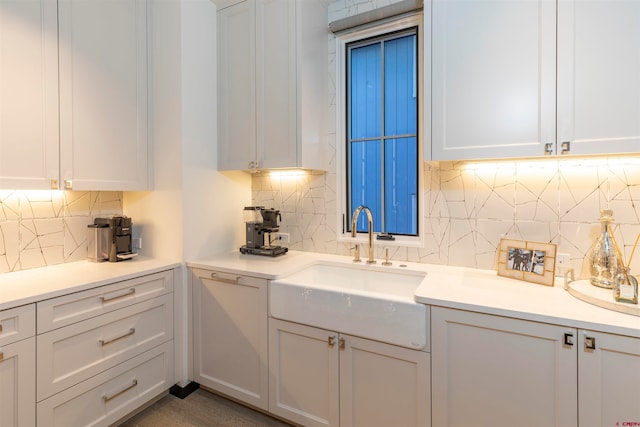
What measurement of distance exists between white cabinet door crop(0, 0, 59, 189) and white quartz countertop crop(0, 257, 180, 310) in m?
0.51

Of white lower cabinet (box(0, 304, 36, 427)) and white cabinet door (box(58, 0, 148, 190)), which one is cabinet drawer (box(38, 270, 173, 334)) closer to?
white lower cabinet (box(0, 304, 36, 427))

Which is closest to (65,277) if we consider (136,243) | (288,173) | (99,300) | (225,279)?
(99,300)

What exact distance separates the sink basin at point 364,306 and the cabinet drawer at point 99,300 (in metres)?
0.78

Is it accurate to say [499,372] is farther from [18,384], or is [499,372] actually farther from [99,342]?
[18,384]

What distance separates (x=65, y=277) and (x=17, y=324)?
40cm

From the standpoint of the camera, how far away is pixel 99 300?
1.71 meters

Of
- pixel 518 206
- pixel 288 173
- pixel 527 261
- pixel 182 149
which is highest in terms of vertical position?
pixel 182 149

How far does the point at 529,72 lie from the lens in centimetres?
147

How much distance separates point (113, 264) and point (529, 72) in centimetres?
261

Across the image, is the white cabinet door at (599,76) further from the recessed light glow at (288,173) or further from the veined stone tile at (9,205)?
the veined stone tile at (9,205)

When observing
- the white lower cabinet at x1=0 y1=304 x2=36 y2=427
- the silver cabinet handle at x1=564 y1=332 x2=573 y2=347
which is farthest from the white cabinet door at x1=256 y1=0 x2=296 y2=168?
the silver cabinet handle at x1=564 y1=332 x2=573 y2=347

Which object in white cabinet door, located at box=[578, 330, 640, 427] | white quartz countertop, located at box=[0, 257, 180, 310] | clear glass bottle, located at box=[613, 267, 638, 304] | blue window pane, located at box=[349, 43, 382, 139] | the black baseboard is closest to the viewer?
white cabinet door, located at box=[578, 330, 640, 427]

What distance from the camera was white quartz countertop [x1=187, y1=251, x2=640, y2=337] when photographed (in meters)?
1.18

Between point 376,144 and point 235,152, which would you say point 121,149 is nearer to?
point 235,152
